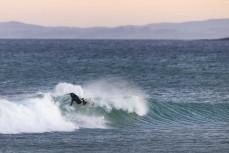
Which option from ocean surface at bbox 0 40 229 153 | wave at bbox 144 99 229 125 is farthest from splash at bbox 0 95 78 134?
wave at bbox 144 99 229 125

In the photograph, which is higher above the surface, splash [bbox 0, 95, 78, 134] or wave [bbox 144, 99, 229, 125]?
splash [bbox 0, 95, 78, 134]

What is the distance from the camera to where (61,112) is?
124 ft

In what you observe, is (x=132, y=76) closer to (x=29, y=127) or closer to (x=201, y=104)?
(x=201, y=104)

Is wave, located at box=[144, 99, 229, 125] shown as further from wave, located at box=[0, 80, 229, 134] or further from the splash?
the splash

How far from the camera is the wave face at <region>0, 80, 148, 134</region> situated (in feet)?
113

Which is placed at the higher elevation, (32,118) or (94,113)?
(32,118)

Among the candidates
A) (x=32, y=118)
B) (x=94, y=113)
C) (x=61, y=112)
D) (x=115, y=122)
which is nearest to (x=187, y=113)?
(x=115, y=122)

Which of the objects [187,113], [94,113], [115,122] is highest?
[94,113]

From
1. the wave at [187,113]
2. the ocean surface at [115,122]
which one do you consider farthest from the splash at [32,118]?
the wave at [187,113]

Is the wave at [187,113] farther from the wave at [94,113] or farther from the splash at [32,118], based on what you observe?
the splash at [32,118]

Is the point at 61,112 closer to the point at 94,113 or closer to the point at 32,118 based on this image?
the point at 94,113

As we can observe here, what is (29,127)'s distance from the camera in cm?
3425

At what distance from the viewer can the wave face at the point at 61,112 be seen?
34.4 metres

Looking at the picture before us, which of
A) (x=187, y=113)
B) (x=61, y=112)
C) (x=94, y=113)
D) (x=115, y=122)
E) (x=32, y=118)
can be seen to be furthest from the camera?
(x=187, y=113)
